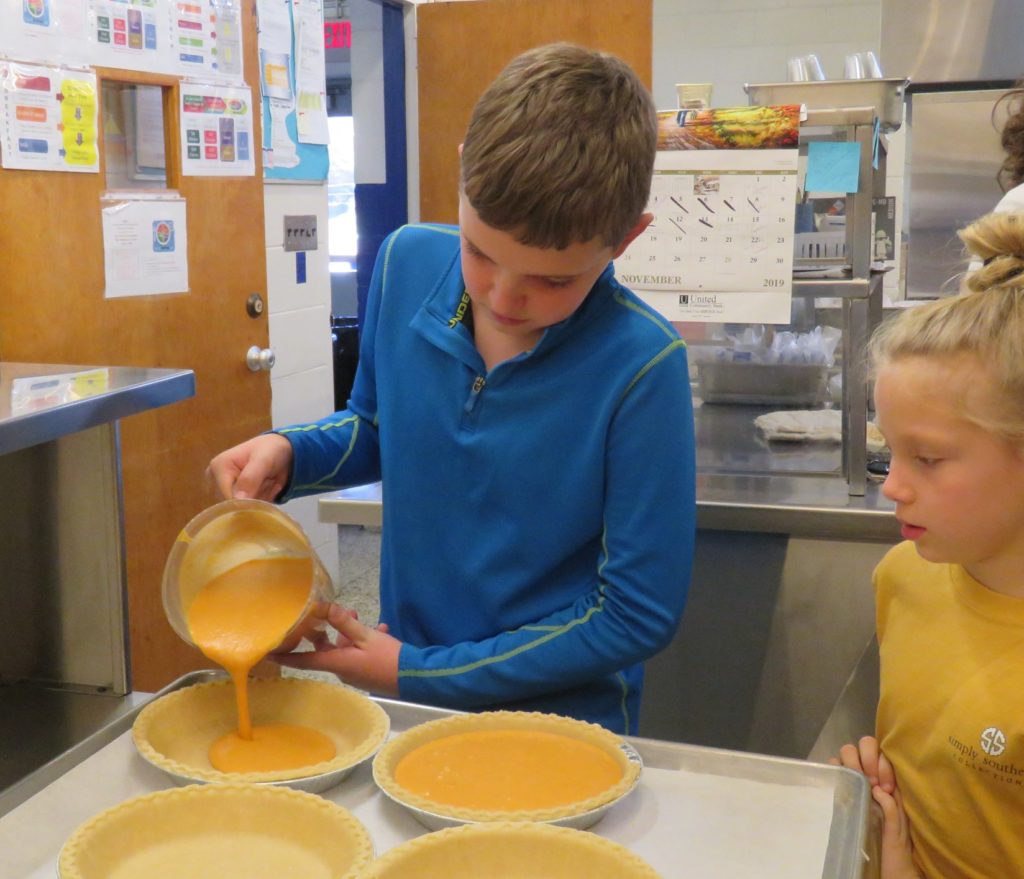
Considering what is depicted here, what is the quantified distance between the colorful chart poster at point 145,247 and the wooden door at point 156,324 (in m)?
0.03

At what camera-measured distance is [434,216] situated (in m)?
4.86

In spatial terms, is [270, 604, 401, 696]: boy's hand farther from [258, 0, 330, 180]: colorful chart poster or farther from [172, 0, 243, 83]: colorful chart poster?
[258, 0, 330, 180]: colorful chart poster

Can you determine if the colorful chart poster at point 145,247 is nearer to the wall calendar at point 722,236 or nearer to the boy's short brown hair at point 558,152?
the wall calendar at point 722,236

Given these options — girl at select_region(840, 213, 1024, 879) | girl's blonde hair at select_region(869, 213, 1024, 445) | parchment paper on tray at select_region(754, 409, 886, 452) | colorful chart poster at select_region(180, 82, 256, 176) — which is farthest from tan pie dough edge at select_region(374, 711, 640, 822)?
colorful chart poster at select_region(180, 82, 256, 176)

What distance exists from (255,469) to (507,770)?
472mm

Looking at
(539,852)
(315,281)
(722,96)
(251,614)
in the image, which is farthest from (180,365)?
(722,96)

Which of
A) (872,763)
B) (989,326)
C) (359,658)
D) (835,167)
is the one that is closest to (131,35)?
(835,167)

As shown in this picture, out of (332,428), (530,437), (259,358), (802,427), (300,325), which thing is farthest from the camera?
(300,325)

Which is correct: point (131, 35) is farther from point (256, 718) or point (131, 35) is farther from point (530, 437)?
point (256, 718)

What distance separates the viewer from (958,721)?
1.15 meters

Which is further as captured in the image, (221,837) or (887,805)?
(887,805)

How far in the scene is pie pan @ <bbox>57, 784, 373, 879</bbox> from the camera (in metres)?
0.82

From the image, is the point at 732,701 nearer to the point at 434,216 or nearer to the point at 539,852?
the point at 539,852

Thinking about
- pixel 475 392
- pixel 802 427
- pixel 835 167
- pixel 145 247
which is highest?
pixel 835 167
